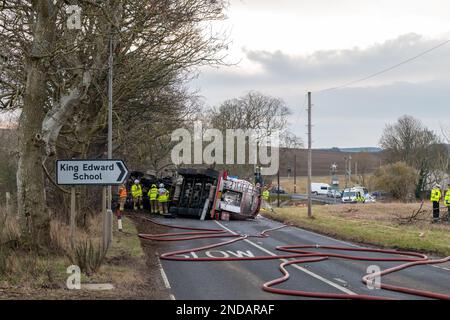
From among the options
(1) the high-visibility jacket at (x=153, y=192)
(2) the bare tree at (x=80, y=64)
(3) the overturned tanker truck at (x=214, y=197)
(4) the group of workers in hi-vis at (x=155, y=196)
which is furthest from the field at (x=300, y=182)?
(2) the bare tree at (x=80, y=64)

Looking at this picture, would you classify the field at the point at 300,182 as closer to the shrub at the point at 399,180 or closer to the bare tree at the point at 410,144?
the bare tree at the point at 410,144

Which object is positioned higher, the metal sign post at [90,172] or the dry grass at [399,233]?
the metal sign post at [90,172]

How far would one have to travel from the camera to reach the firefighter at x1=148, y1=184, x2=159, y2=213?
114ft

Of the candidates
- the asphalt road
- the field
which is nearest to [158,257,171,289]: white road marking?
the asphalt road

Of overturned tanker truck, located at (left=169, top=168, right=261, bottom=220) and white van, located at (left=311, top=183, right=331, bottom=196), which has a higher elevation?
overturned tanker truck, located at (left=169, top=168, right=261, bottom=220)

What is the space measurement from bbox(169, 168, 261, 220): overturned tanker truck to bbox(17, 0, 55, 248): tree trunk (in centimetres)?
1875

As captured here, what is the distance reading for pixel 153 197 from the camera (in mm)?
34844

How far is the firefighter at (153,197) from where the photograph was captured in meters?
34.7

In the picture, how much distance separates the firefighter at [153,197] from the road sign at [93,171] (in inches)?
820

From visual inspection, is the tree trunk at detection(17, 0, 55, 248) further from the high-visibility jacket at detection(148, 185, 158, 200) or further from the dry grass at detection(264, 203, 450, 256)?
the high-visibility jacket at detection(148, 185, 158, 200)

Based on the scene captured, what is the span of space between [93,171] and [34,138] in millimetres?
1572

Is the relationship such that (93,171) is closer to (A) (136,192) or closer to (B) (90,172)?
(B) (90,172)

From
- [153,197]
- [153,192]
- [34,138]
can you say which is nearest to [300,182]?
[153,197]
